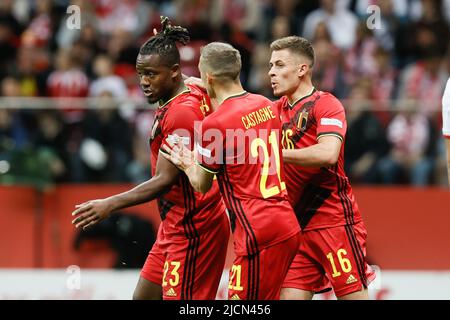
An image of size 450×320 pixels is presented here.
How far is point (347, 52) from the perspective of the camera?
14539 millimetres

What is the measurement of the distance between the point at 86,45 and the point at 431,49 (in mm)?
4975

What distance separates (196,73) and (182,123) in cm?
612

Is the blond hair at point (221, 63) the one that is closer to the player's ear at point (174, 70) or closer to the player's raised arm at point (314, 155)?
the player's ear at point (174, 70)

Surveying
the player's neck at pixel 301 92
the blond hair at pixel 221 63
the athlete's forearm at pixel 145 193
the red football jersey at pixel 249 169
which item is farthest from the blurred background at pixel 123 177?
the blond hair at pixel 221 63

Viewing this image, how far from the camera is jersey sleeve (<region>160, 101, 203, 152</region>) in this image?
25.7ft

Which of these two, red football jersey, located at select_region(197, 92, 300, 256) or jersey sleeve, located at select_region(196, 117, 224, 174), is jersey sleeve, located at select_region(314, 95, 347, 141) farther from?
jersey sleeve, located at select_region(196, 117, 224, 174)

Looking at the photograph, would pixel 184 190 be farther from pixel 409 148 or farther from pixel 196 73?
pixel 196 73

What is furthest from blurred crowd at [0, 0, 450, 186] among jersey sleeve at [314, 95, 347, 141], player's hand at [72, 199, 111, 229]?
player's hand at [72, 199, 111, 229]

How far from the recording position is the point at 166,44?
26.6 feet

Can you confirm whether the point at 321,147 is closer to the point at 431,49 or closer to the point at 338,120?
the point at 338,120

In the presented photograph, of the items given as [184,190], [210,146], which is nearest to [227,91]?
[210,146]

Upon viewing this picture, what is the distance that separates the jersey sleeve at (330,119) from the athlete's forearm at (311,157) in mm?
188
